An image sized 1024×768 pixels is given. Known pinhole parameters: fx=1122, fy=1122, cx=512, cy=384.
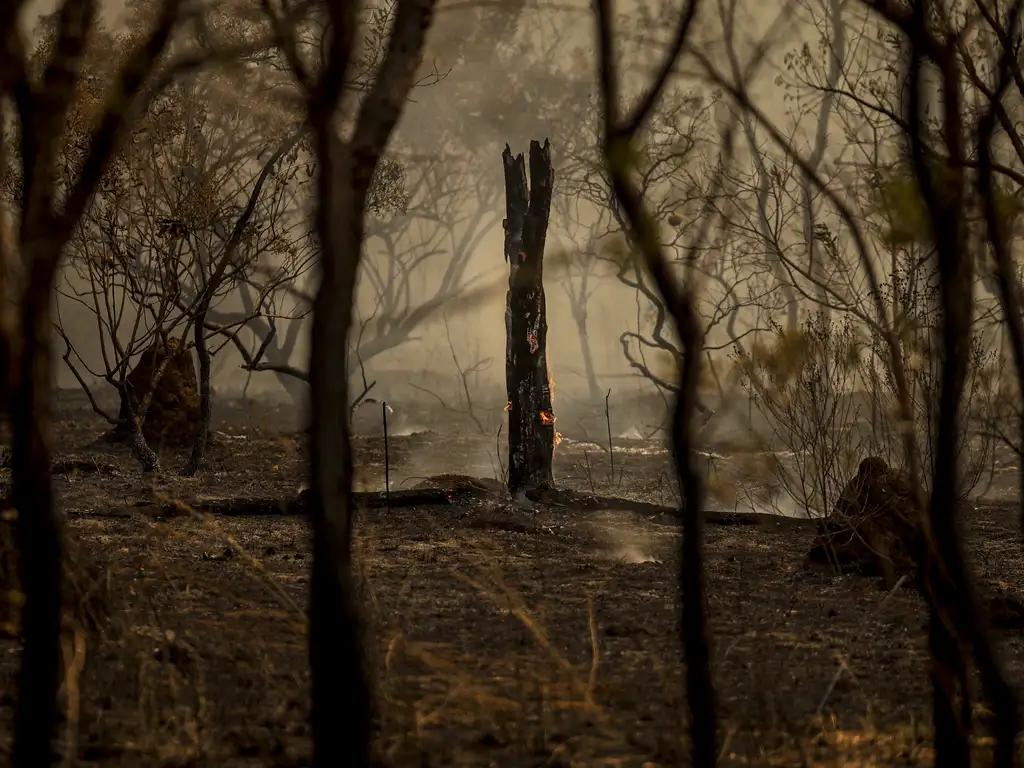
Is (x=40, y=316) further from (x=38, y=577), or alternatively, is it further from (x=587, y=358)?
(x=587, y=358)

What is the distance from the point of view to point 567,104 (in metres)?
21.3

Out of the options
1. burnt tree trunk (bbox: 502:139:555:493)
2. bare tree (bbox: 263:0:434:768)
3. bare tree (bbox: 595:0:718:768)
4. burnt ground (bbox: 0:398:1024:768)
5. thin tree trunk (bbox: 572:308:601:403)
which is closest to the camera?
bare tree (bbox: 263:0:434:768)

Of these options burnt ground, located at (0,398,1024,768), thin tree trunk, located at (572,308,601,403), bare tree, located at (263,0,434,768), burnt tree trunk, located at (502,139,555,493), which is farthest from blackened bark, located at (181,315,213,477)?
thin tree trunk, located at (572,308,601,403)

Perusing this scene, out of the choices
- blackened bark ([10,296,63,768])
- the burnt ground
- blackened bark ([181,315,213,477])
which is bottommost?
the burnt ground

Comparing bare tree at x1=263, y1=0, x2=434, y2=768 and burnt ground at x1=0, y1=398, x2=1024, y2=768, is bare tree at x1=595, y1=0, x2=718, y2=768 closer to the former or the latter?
burnt ground at x1=0, y1=398, x2=1024, y2=768

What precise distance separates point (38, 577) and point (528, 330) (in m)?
7.23

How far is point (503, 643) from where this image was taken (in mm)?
4566

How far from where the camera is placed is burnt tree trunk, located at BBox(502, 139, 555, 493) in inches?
380

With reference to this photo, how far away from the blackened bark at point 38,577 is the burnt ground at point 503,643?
26cm

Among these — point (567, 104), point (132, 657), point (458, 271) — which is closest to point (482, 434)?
point (567, 104)

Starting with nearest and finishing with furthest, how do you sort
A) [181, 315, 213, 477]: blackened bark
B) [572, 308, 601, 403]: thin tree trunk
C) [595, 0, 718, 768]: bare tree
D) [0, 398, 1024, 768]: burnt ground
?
[595, 0, 718, 768]: bare tree → [0, 398, 1024, 768]: burnt ground → [181, 315, 213, 477]: blackened bark → [572, 308, 601, 403]: thin tree trunk

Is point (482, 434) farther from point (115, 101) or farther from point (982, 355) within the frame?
point (115, 101)

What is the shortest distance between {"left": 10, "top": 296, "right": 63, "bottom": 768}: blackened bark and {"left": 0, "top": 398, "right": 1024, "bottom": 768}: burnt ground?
261mm

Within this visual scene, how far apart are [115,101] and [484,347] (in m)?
30.7
